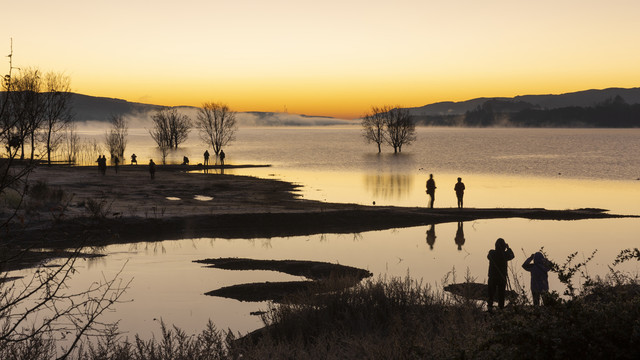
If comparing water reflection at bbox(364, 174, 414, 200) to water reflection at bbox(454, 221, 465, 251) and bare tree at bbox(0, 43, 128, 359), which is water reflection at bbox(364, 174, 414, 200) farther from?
bare tree at bbox(0, 43, 128, 359)

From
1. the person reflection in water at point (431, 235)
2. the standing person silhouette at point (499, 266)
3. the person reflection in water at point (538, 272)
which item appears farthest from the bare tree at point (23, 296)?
the person reflection in water at point (431, 235)

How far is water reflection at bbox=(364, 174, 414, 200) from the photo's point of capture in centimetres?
4481

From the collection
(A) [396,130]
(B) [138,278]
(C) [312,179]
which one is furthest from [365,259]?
(A) [396,130]

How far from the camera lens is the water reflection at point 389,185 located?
147 feet

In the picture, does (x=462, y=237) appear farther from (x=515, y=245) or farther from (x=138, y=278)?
(x=138, y=278)

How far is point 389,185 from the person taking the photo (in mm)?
52469

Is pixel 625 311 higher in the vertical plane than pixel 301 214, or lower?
higher

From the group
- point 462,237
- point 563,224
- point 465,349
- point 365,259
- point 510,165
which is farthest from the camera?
point 510,165

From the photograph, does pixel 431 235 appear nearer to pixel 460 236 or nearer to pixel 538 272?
pixel 460 236

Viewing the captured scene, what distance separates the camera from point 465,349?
5.58 metres

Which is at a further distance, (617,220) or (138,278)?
(617,220)

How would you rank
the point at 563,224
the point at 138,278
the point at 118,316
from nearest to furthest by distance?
1. the point at 118,316
2. the point at 138,278
3. the point at 563,224

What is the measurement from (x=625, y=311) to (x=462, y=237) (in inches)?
853

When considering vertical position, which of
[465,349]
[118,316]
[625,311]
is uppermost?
[625,311]
